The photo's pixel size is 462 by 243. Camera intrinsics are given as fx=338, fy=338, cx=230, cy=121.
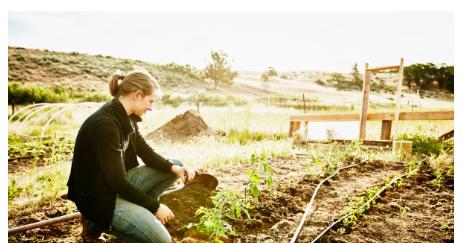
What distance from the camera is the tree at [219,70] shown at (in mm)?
20525

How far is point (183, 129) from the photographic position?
9.25 m

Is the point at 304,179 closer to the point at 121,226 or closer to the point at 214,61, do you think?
the point at 121,226

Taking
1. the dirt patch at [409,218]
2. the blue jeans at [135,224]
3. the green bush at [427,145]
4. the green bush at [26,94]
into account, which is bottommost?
the dirt patch at [409,218]

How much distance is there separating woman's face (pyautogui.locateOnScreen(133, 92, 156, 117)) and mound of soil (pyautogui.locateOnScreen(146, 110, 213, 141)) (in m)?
6.39

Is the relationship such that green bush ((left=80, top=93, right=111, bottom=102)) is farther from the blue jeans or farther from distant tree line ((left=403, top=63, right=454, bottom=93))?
the blue jeans

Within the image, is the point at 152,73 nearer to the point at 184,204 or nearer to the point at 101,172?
the point at 184,204

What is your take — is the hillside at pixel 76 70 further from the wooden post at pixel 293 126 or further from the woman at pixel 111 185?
the woman at pixel 111 185

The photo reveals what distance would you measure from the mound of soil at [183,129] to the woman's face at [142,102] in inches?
252

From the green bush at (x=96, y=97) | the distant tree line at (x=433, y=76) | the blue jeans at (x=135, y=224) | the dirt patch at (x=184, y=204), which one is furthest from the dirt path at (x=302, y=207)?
the green bush at (x=96, y=97)

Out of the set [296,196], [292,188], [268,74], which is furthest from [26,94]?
[268,74]

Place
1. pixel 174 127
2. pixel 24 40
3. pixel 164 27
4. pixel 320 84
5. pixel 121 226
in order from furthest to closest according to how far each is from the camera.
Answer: pixel 320 84, pixel 174 127, pixel 164 27, pixel 24 40, pixel 121 226

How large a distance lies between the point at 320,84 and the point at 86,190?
1598 inches

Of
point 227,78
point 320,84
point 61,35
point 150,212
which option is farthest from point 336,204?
point 320,84

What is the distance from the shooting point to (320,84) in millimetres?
40688
